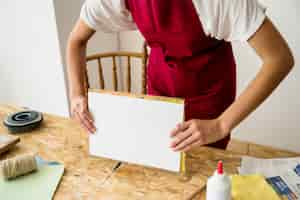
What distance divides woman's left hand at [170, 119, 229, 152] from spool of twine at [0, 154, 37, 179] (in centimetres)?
41

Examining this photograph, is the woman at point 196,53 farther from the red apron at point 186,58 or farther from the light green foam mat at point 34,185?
the light green foam mat at point 34,185

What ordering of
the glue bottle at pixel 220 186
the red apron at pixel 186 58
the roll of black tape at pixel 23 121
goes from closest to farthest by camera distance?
the glue bottle at pixel 220 186 → the red apron at pixel 186 58 → the roll of black tape at pixel 23 121

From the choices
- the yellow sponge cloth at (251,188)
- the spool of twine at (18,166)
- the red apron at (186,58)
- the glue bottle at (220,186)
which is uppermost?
the red apron at (186,58)

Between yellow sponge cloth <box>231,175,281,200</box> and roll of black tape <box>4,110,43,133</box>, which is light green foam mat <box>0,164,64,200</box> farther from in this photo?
yellow sponge cloth <box>231,175,281,200</box>

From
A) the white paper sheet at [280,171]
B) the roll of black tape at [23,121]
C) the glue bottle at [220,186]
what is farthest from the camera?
the roll of black tape at [23,121]

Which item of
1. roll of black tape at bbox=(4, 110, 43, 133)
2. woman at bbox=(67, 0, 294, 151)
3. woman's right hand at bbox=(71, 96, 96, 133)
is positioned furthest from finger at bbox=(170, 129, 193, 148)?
roll of black tape at bbox=(4, 110, 43, 133)

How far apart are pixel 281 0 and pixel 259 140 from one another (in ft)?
3.02

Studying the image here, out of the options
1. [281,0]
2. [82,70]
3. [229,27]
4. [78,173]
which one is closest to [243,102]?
[229,27]

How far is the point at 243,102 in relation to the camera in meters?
0.87

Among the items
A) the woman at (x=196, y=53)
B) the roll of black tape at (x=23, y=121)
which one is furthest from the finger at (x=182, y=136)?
the roll of black tape at (x=23, y=121)

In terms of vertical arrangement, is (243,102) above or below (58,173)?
above

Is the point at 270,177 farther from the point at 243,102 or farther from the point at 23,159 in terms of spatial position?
the point at 23,159

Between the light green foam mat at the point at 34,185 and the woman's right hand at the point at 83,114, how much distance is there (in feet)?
0.46

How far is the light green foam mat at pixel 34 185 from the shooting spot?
0.86 meters
